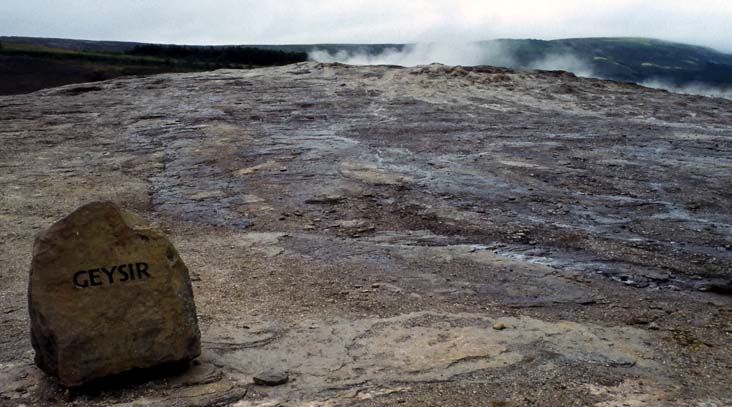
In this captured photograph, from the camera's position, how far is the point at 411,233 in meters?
8.51

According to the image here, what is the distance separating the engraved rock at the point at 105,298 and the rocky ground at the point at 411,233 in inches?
8.2

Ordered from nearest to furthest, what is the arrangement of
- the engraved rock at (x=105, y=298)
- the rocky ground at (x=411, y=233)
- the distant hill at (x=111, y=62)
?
the engraved rock at (x=105, y=298) < the rocky ground at (x=411, y=233) < the distant hill at (x=111, y=62)

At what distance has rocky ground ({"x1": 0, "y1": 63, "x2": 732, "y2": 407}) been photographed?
4832mm

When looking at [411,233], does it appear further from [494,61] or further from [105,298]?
[494,61]

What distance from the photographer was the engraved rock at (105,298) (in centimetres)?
436

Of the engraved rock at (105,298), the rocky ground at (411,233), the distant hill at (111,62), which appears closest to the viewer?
Answer: the engraved rock at (105,298)

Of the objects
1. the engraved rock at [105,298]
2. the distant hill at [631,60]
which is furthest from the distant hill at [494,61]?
the engraved rock at [105,298]

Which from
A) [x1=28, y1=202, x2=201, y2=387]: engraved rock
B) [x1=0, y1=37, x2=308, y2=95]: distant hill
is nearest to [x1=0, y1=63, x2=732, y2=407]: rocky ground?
[x1=28, y1=202, x2=201, y2=387]: engraved rock

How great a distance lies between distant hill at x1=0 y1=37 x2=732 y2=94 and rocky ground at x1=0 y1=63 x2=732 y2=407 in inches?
563

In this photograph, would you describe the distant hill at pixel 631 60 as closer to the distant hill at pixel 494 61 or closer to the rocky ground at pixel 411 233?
the distant hill at pixel 494 61

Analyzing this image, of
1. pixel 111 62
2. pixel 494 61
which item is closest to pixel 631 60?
pixel 494 61

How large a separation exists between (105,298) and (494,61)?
4547 centimetres

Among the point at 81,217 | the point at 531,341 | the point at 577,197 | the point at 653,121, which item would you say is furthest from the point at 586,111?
the point at 81,217

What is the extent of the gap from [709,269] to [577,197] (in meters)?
2.60
